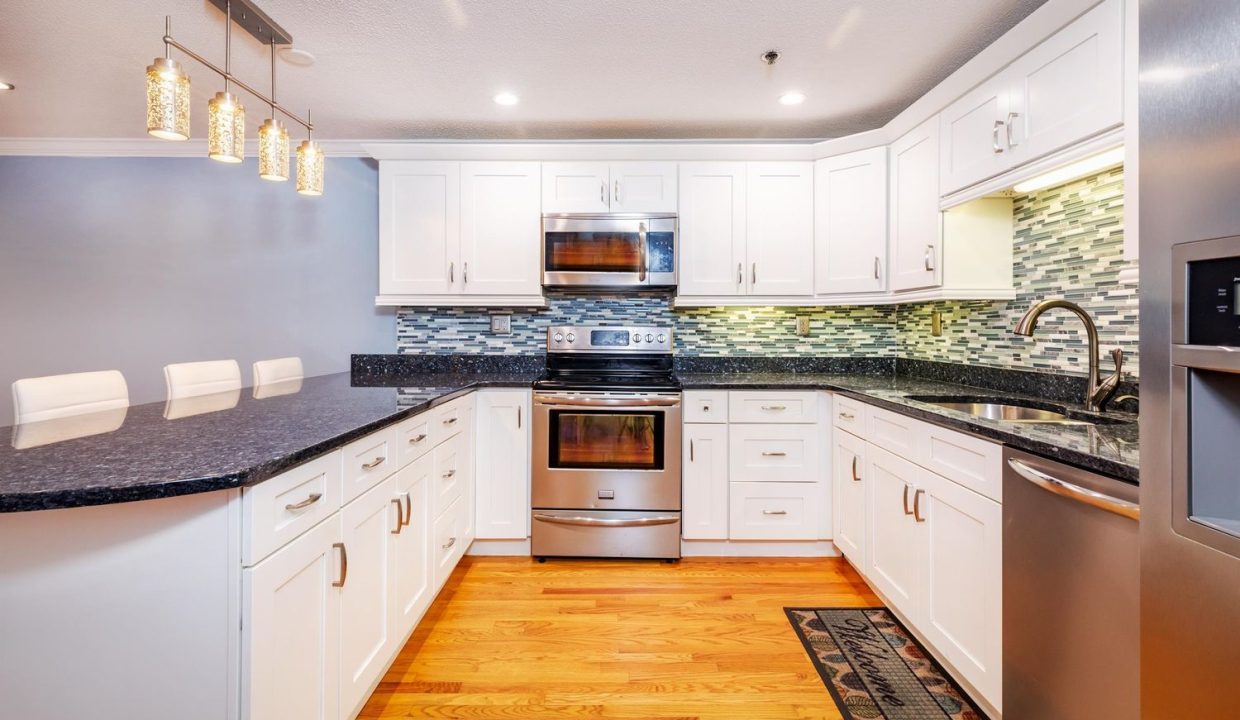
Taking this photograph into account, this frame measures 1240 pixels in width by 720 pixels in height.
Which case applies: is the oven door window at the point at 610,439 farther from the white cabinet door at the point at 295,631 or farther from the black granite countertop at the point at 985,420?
the white cabinet door at the point at 295,631

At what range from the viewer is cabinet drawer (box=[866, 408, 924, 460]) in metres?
1.88

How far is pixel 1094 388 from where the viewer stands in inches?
65.8

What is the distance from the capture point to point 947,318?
2713 millimetres

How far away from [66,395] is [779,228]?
306cm

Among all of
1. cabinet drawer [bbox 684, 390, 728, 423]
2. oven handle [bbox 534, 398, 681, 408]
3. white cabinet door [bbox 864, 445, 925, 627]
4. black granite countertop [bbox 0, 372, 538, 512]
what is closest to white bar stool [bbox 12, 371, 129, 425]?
black granite countertop [bbox 0, 372, 538, 512]

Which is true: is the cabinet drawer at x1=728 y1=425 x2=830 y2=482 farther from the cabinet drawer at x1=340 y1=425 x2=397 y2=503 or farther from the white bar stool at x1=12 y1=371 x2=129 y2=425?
the white bar stool at x1=12 y1=371 x2=129 y2=425

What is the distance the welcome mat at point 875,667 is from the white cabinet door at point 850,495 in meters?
0.29

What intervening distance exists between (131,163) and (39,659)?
3.46m

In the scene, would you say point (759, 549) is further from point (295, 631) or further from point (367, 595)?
point (295, 631)

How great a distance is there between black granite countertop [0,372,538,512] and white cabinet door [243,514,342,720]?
0.67 ft

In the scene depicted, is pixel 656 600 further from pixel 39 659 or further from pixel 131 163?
pixel 131 163

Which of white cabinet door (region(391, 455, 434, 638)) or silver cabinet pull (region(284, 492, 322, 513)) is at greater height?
silver cabinet pull (region(284, 492, 322, 513))

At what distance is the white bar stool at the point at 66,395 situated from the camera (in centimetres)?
150

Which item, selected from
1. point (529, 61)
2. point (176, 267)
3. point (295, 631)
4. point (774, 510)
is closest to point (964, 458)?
point (774, 510)
